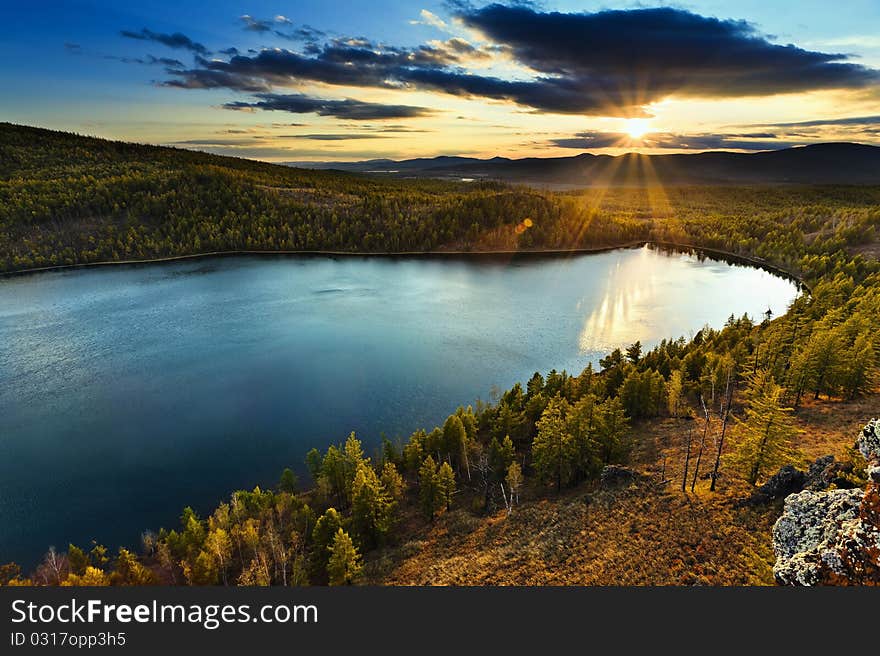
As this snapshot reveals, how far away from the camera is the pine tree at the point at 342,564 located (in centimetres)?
3275

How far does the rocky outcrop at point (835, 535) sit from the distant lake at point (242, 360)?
44.6 metres

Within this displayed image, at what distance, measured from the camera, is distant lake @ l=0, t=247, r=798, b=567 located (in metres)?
49.5

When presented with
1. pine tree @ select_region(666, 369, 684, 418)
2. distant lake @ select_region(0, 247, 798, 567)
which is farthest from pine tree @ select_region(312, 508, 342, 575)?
pine tree @ select_region(666, 369, 684, 418)

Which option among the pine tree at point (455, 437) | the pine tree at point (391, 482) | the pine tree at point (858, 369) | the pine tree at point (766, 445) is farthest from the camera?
the pine tree at point (858, 369)

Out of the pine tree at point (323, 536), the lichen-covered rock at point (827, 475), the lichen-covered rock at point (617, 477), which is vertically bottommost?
the pine tree at point (323, 536)

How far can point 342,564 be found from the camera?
3281 centimetres

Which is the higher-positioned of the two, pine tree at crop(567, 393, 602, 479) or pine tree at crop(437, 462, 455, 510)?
pine tree at crop(567, 393, 602, 479)

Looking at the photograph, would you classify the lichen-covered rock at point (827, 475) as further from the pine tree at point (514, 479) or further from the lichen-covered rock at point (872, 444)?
the pine tree at point (514, 479)

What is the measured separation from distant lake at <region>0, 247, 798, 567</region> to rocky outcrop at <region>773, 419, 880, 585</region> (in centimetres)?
4458

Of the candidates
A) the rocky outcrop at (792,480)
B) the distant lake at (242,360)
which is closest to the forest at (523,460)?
the rocky outcrop at (792,480)

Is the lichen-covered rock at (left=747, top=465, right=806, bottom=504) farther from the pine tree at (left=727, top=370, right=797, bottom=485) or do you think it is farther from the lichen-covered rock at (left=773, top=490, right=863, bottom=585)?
the lichen-covered rock at (left=773, top=490, right=863, bottom=585)

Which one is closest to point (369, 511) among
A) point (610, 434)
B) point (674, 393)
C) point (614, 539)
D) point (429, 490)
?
point (429, 490)

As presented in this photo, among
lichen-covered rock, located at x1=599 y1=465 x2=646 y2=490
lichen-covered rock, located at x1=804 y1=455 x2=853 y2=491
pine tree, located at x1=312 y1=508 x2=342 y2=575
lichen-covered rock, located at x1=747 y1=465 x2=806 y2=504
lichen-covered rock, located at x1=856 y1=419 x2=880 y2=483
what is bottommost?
pine tree, located at x1=312 y1=508 x2=342 y2=575

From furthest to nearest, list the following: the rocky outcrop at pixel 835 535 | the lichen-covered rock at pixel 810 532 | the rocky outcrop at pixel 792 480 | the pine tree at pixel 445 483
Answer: the pine tree at pixel 445 483 < the rocky outcrop at pixel 792 480 < the lichen-covered rock at pixel 810 532 < the rocky outcrop at pixel 835 535
